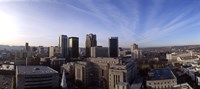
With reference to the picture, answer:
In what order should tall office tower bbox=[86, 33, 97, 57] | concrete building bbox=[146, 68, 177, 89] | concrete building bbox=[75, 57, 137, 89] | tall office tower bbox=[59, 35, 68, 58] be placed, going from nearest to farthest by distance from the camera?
concrete building bbox=[146, 68, 177, 89], concrete building bbox=[75, 57, 137, 89], tall office tower bbox=[86, 33, 97, 57], tall office tower bbox=[59, 35, 68, 58]

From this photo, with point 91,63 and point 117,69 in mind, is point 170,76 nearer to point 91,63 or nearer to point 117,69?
point 117,69

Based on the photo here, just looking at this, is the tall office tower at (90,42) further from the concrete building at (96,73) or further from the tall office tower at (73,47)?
the concrete building at (96,73)

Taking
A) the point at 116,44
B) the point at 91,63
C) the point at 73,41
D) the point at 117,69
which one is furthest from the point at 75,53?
the point at 117,69

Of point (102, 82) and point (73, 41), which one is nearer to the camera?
point (102, 82)

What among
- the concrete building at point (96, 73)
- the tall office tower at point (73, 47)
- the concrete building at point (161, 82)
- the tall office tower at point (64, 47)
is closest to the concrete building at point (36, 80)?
the concrete building at point (96, 73)

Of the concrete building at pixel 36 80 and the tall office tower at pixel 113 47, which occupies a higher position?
the tall office tower at pixel 113 47

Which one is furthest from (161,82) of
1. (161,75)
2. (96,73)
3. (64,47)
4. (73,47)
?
(73,47)

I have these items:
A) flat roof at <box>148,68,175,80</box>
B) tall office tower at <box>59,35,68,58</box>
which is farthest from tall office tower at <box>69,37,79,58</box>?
flat roof at <box>148,68,175,80</box>

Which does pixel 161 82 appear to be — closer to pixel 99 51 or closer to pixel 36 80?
pixel 36 80

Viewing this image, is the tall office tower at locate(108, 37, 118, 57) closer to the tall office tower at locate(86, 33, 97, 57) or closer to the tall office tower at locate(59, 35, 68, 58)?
the tall office tower at locate(86, 33, 97, 57)

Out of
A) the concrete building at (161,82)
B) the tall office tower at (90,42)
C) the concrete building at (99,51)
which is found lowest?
the concrete building at (161,82)

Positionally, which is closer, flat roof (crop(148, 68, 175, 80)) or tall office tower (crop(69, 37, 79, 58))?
flat roof (crop(148, 68, 175, 80))
